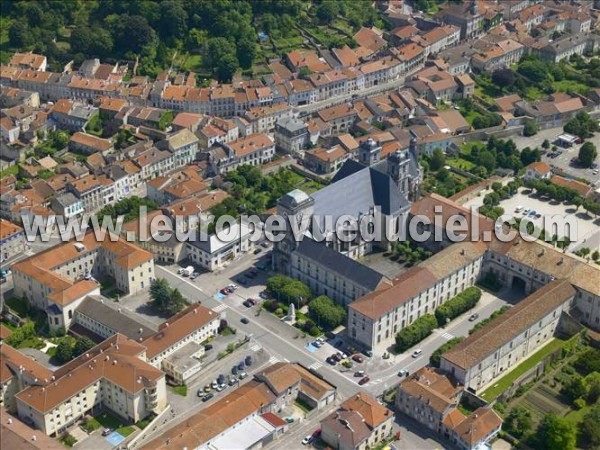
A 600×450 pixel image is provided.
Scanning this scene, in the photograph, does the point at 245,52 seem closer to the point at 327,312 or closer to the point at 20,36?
the point at 20,36

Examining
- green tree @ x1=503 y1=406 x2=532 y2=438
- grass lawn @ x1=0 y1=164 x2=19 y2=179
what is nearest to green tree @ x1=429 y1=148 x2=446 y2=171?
green tree @ x1=503 y1=406 x2=532 y2=438

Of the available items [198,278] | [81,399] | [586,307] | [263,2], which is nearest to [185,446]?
[81,399]

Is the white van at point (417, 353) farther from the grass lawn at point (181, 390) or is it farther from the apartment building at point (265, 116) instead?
the apartment building at point (265, 116)

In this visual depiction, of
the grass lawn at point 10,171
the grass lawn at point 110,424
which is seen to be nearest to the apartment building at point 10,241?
the grass lawn at point 10,171

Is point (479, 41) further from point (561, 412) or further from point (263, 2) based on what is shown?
point (561, 412)

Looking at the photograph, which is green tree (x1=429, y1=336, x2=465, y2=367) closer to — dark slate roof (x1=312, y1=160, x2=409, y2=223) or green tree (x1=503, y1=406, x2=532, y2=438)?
green tree (x1=503, y1=406, x2=532, y2=438)

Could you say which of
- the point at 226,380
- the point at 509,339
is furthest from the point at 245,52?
the point at 509,339

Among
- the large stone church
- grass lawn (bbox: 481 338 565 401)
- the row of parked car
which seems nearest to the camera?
the row of parked car
